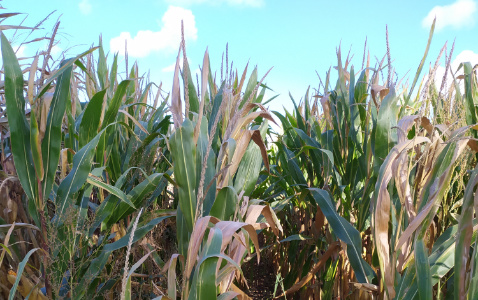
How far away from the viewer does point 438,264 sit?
3.92 ft

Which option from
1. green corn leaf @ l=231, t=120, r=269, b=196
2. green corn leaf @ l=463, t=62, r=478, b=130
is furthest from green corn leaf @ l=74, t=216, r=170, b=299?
green corn leaf @ l=463, t=62, r=478, b=130

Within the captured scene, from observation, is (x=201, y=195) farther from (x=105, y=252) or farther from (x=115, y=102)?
(x=115, y=102)

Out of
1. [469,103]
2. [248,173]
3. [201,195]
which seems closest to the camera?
[201,195]

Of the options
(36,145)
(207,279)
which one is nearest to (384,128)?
(207,279)

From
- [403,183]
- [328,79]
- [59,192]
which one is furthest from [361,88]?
[59,192]

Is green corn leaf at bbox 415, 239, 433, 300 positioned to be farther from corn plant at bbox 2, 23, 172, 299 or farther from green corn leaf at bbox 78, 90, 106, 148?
green corn leaf at bbox 78, 90, 106, 148

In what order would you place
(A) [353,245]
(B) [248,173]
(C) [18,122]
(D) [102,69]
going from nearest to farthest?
(C) [18,122], (A) [353,245], (B) [248,173], (D) [102,69]

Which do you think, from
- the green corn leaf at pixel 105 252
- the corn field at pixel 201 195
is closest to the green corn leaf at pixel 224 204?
the corn field at pixel 201 195

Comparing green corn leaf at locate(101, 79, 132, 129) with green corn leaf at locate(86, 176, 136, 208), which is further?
green corn leaf at locate(101, 79, 132, 129)

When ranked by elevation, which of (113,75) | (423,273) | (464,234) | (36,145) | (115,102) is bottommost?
(423,273)

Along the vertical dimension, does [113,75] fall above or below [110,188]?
above

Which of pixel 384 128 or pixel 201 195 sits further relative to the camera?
pixel 384 128

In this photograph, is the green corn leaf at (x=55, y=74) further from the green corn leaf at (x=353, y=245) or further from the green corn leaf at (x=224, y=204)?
the green corn leaf at (x=353, y=245)

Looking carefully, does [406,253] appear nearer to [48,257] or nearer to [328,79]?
[48,257]
